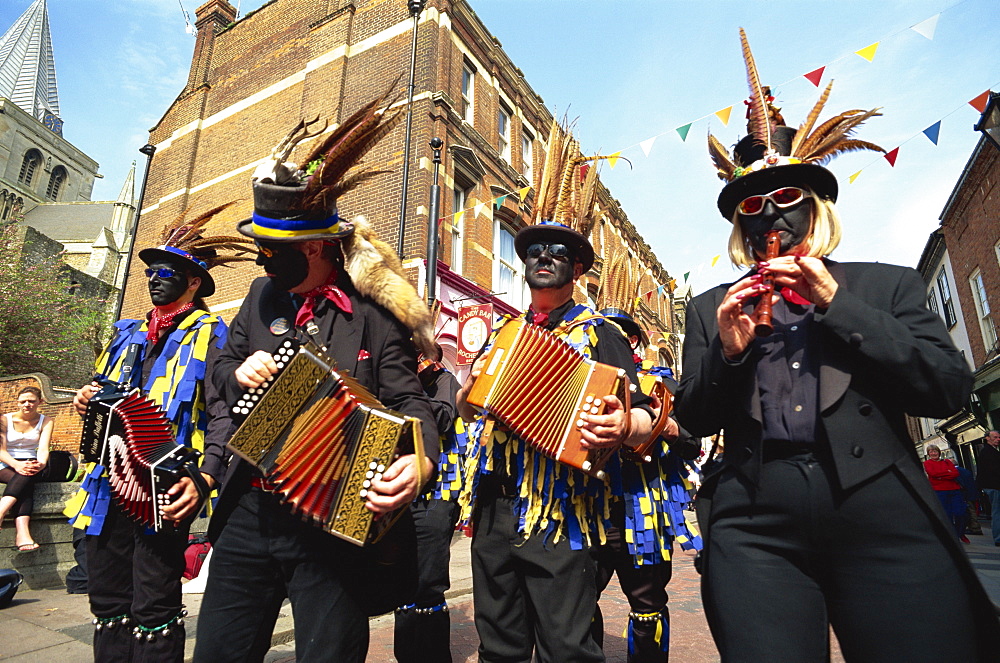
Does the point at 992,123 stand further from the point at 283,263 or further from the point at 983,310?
the point at 983,310

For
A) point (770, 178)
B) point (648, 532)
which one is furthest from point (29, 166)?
point (770, 178)

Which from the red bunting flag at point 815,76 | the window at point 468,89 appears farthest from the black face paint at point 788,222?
the window at point 468,89

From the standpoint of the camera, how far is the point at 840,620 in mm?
1621

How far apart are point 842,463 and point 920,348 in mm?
390

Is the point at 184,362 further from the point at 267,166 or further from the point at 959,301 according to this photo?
the point at 959,301

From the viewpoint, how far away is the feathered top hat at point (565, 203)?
3.11 metres

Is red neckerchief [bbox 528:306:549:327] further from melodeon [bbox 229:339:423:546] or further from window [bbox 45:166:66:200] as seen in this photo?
window [bbox 45:166:66:200]

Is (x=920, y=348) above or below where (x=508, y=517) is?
above

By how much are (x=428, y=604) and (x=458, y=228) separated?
11.6 meters

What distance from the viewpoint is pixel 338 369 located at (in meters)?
2.06

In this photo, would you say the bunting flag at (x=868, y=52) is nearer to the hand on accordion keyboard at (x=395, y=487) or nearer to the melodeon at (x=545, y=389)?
the melodeon at (x=545, y=389)

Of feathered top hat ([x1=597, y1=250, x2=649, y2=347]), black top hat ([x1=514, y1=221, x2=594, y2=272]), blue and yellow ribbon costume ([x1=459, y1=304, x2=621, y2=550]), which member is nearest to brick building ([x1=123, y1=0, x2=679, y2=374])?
feathered top hat ([x1=597, y1=250, x2=649, y2=347])

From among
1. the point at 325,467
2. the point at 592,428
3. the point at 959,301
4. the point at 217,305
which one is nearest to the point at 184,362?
the point at 325,467

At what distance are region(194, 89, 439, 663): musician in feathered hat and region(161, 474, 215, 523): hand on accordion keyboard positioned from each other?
405 millimetres
